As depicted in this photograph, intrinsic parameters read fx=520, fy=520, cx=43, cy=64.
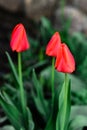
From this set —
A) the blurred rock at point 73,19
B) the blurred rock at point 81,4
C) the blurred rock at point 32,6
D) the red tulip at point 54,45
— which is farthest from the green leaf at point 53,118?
the blurred rock at point 81,4

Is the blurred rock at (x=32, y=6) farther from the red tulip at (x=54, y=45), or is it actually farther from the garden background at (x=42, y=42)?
the red tulip at (x=54, y=45)

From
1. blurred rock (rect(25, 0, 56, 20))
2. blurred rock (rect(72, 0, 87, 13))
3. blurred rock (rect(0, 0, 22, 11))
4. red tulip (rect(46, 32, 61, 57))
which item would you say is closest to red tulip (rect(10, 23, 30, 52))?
red tulip (rect(46, 32, 61, 57))

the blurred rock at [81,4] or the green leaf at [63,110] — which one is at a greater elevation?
the blurred rock at [81,4]

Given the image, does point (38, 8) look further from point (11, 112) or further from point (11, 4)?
point (11, 112)

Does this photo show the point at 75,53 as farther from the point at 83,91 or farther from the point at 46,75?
the point at 83,91

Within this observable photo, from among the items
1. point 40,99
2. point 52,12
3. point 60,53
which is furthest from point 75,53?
point 52,12

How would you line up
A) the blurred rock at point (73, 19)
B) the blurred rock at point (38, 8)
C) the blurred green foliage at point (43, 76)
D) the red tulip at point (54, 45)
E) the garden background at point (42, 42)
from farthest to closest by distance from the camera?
the blurred rock at point (38, 8), the blurred rock at point (73, 19), the garden background at point (42, 42), the blurred green foliage at point (43, 76), the red tulip at point (54, 45)

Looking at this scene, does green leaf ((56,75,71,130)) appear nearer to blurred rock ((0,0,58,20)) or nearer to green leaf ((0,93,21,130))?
green leaf ((0,93,21,130))
